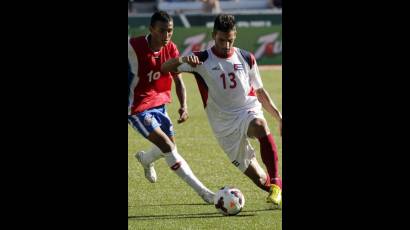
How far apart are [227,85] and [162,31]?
2.96 feet

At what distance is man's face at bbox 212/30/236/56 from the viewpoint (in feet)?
24.4

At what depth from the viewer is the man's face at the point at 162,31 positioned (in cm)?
797

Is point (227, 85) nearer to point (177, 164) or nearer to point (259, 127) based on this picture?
point (259, 127)

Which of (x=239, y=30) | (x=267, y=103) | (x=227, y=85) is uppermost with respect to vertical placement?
(x=227, y=85)

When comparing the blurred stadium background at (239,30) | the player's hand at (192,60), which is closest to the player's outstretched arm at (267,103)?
the player's hand at (192,60)

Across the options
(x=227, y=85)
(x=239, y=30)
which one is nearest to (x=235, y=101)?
(x=227, y=85)

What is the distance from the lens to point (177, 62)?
7453mm

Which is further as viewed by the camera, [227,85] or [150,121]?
[150,121]

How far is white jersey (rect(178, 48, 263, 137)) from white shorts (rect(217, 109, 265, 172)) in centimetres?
3

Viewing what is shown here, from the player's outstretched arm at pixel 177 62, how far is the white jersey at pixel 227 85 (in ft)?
0.36
